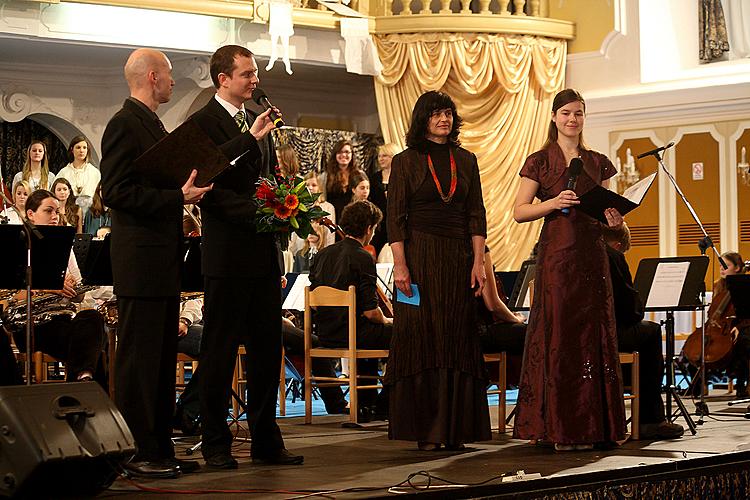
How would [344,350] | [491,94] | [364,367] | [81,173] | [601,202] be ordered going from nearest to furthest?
[601,202], [344,350], [364,367], [81,173], [491,94]

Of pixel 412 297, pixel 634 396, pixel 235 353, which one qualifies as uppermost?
pixel 412 297

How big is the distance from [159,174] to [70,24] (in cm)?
614

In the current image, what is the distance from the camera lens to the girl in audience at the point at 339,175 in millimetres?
11156

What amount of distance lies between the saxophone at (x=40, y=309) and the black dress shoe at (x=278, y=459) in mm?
1891

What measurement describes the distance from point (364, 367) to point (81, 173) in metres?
4.40

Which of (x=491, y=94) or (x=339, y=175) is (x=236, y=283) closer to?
(x=339, y=175)

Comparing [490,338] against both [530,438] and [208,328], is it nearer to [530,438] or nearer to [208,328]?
[530,438]

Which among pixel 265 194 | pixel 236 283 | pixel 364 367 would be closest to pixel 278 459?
pixel 236 283

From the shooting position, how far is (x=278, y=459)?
5066 millimetres

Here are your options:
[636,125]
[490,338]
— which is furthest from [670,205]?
[490,338]

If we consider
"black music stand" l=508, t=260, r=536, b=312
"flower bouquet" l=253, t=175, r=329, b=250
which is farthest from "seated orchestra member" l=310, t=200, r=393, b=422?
"flower bouquet" l=253, t=175, r=329, b=250

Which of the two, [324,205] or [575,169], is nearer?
[575,169]

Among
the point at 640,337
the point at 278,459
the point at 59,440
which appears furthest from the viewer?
the point at 640,337

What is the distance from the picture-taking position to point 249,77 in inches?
199
